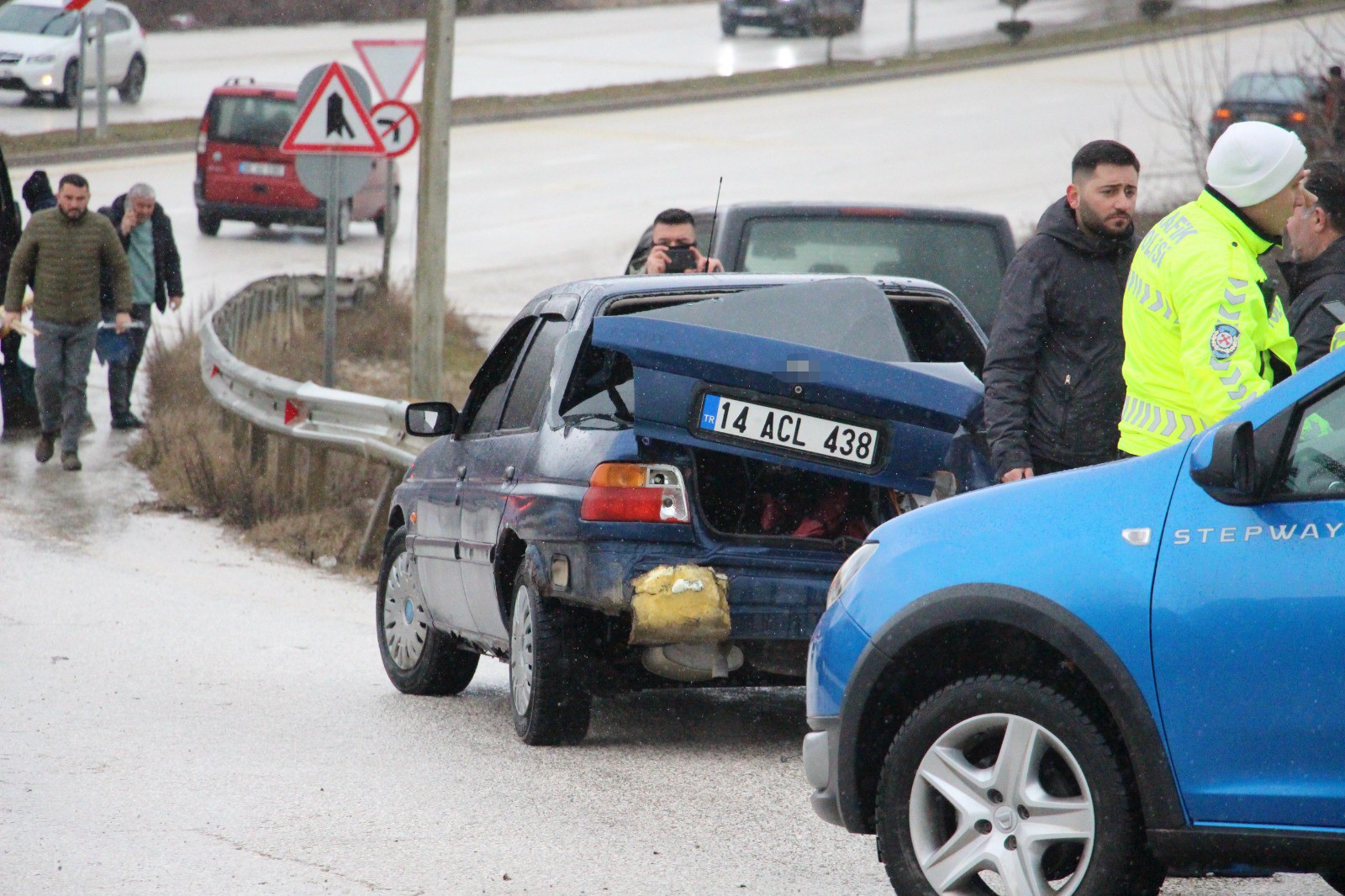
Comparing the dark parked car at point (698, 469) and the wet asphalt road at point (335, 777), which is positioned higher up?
the dark parked car at point (698, 469)

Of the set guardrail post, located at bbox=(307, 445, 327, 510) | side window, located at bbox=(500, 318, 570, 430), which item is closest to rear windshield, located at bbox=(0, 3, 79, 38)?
guardrail post, located at bbox=(307, 445, 327, 510)

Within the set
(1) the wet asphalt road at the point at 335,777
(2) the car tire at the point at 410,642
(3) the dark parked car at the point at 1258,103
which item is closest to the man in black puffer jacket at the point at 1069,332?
(1) the wet asphalt road at the point at 335,777

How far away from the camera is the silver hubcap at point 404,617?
8312mm

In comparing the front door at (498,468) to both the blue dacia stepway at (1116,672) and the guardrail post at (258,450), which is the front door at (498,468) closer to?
the blue dacia stepway at (1116,672)

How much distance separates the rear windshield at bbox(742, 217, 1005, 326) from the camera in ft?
33.8

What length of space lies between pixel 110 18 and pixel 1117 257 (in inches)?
1273

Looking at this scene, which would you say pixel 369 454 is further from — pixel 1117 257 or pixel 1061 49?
pixel 1061 49

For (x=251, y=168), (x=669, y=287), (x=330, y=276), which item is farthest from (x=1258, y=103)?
(x=669, y=287)

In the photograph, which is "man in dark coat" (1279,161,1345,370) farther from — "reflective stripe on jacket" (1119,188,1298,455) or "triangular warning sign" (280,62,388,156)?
"triangular warning sign" (280,62,388,156)

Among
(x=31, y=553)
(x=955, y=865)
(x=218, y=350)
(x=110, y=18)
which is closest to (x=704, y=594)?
(x=955, y=865)

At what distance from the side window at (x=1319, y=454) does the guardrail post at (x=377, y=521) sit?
298 inches

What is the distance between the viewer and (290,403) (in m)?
12.2

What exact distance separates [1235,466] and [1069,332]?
208cm

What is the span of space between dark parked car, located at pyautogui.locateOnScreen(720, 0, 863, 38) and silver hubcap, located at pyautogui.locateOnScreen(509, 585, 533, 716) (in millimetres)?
42730
